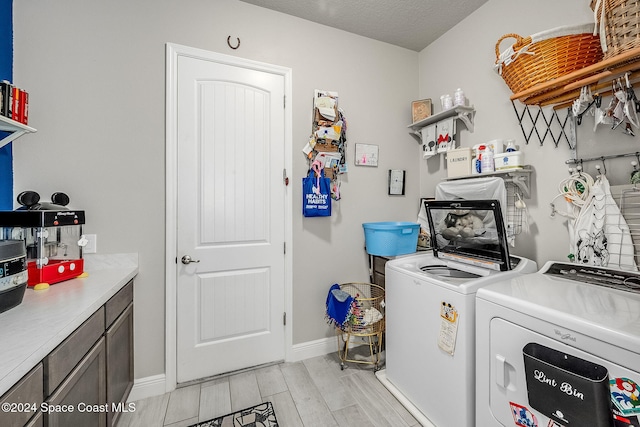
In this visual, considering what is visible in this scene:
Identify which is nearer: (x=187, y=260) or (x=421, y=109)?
(x=187, y=260)

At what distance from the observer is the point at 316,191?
7.16 ft

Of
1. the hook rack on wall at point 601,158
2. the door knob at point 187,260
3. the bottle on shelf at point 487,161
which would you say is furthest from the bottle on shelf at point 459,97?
the door knob at point 187,260

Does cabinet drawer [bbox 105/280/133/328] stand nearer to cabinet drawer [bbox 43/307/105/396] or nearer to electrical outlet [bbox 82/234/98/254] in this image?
cabinet drawer [bbox 43/307/105/396]

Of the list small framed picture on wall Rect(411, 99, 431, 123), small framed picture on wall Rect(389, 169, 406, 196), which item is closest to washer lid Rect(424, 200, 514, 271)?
small framed picture on wall Rect(389, 169, 406, 196)

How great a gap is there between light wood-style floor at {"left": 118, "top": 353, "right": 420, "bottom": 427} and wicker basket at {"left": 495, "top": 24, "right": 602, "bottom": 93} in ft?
6.89

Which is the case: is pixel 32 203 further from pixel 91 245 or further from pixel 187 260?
pixel 187 260

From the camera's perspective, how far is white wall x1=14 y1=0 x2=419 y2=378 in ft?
5.34

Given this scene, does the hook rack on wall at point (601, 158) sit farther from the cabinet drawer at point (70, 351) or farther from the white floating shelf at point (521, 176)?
the cabinet drawer at point (70, 351)

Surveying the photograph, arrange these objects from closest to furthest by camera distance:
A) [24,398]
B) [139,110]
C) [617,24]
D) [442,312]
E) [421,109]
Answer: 1. [24,398]
2. [617,24]
3. [442,312]
4. [139,110]
5. [421,109]

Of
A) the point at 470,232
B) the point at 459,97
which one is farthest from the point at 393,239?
the point at 459,97

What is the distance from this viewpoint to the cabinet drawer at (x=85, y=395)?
36.0 inches

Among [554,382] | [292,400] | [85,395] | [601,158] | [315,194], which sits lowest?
[292,400]

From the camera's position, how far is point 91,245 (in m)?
1.71

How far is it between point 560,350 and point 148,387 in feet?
7.62
